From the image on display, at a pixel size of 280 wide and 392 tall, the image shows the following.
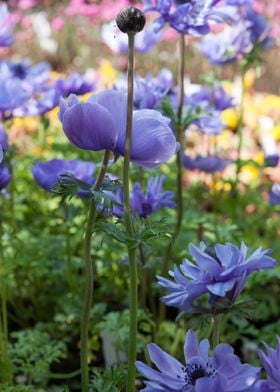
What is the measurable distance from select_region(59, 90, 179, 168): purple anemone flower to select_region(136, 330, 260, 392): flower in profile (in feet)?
0.81

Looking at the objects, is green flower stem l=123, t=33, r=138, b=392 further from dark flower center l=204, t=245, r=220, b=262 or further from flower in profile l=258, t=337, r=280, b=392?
flower in profile l=258, t=337, r=280, b=392

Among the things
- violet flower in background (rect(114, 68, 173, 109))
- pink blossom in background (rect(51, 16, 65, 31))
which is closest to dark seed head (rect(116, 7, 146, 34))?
violet flower in background (rect(114, 68, 173, 109))

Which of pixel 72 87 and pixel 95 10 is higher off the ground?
pixel 72 87

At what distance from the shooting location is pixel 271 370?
33.8 inches

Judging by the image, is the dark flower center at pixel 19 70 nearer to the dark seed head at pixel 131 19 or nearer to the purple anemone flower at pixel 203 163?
the purple anemone flower at pixel 203 163

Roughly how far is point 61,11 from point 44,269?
5621 mm

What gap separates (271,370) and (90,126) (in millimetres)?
369

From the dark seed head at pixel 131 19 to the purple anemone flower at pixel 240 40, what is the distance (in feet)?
4.05

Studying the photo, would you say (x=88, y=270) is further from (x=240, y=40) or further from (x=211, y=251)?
(x=240, y=40)

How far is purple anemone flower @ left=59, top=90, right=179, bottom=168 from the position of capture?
36.1 inches

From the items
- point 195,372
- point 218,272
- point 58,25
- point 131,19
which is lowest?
point 58,25

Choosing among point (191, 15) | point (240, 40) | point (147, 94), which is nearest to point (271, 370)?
point (147, 94)

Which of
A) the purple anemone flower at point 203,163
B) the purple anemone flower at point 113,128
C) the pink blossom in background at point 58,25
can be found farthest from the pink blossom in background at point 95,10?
the purple anemone flower at point 113,128

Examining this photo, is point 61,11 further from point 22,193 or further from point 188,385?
point 188,385
